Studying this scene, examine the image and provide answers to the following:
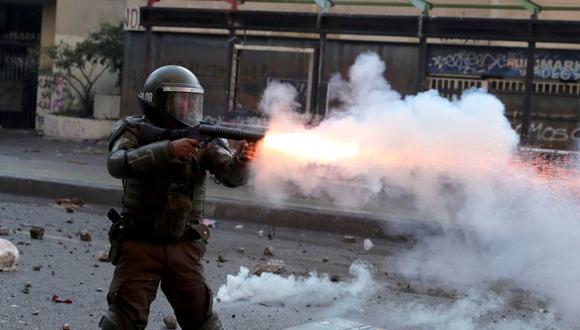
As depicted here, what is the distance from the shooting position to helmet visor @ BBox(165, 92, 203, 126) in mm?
3938

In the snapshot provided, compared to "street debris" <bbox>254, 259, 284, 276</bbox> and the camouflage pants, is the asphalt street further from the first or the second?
the camouflage pants

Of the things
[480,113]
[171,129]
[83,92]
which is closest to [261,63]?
[83,92]

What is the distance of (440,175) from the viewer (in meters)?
7.33

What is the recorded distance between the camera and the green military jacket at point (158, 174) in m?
3.73

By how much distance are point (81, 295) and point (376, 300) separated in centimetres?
218

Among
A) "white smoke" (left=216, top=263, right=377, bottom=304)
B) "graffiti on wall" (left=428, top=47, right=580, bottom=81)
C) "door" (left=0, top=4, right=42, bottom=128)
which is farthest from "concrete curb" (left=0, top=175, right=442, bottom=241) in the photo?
"door" (left=0, top=4, right=42, bottom=128)

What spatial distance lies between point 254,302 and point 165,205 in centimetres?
239

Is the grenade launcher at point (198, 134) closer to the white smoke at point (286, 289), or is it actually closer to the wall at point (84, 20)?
the white smoke at point (286, 289)

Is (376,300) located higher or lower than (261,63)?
lower

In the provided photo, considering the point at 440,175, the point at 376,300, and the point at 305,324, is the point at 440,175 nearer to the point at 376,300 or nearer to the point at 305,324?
the point at 376,300

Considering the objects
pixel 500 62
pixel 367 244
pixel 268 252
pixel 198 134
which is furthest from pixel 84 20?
pixel 198 134

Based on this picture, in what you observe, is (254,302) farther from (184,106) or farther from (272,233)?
(272,233)

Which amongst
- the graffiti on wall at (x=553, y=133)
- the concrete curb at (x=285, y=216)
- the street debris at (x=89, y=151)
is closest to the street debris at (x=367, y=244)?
the concrete curb at (x=285, y=216)

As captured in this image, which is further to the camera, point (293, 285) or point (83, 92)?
point (83, 92)
